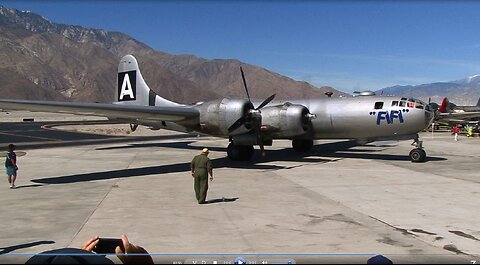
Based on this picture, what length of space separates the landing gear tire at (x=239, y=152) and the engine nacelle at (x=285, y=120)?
1.36m

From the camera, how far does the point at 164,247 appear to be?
27.7 feet

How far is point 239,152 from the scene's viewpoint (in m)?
22.6

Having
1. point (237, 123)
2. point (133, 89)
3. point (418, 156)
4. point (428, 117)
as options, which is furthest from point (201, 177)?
point (133, 89)

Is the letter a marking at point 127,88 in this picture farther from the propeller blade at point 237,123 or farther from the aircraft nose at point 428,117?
the aircraft nose at point 428,117

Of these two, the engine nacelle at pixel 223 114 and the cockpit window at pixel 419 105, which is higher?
the cockpit window at pixel 419 105

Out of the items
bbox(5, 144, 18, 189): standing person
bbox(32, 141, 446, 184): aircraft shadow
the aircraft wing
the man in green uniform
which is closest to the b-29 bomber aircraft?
the aircraft wing

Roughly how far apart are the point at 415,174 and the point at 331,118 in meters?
5.93

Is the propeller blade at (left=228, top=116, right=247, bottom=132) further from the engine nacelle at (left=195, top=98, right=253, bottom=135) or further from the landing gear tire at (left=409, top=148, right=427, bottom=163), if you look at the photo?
the landing gear tire at (left=409, top=148, right=427, bottom=163)

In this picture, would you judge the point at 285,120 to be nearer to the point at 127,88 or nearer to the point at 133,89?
the point at 133,89

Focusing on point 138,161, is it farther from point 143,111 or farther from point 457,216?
point 457,216

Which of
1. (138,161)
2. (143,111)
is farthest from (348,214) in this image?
(138,161)

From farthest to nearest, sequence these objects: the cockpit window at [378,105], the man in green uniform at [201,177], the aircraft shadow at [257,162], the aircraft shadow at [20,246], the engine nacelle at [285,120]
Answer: the cockpit window at [378,105]
the engine nacelle at [285,120]
the aircraft shadow at [257,162]
the man in green uniform at [201,177]
the aircraft shadow at [20,246]

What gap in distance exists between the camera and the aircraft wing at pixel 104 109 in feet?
54.9

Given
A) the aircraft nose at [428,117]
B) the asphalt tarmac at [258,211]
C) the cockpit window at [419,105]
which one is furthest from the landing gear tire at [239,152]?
the aircraft nose at [428,117]
